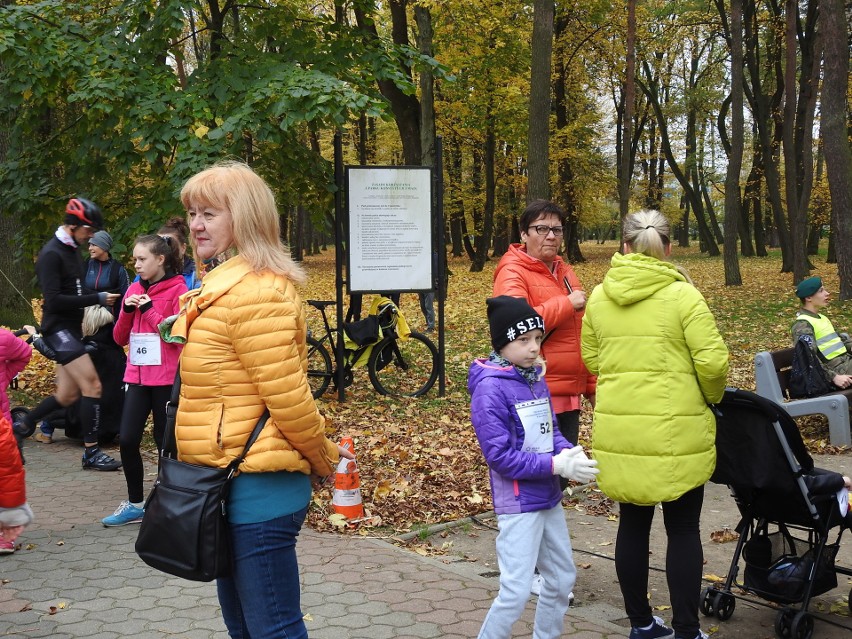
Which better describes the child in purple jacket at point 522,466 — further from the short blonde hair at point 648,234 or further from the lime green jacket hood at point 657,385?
the short blonde hair at point 648,234

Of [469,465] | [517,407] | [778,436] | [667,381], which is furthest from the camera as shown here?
[469,465]

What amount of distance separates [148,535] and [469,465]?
16.7 ft

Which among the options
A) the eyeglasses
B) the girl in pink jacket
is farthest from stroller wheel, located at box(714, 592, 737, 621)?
the girl in pink jacket

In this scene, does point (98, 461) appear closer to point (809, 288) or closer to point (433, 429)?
point (433, 429)

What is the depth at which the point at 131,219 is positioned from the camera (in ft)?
34.4

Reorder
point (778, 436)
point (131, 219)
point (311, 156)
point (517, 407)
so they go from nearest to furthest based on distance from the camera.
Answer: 1. point (517, 407)
2. point (778, 436)
3. point (131, 219)
4. point (311, 156)

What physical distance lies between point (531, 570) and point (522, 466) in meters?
0.43

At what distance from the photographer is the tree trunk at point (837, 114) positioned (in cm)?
1611

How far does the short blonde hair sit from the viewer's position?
13.6 feet

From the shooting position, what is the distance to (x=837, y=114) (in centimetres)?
1628

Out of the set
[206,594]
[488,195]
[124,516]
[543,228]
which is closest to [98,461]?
[124,516]

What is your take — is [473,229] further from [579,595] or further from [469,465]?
[579,595]

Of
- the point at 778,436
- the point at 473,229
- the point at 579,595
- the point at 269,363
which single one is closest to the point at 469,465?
the point at 579,595

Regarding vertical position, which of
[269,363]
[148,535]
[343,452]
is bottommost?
[148,535]
